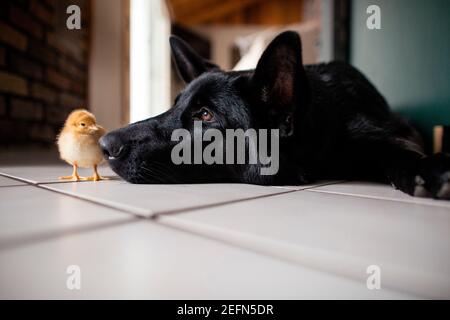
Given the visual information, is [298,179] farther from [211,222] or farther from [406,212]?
[211,222]

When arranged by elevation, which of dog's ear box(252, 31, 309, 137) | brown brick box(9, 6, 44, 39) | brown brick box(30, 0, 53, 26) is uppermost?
brown brick box(30, 0, 53, 26)

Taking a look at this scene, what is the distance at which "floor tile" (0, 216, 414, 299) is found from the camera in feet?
0.94

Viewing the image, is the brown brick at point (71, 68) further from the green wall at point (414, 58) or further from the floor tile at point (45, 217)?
the floor tile at point (45, 217)

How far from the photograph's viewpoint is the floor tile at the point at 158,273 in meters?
0.29

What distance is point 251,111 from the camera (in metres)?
0.98

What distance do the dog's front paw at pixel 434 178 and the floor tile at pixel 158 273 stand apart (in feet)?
1.58

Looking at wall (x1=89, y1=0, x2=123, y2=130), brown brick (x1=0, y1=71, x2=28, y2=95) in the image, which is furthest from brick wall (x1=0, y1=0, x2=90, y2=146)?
wall (x1=89, y1=0, x2=123, y2=130)

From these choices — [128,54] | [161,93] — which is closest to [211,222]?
[128,54]

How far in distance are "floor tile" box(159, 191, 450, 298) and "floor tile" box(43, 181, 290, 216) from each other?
53mm

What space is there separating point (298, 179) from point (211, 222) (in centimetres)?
55

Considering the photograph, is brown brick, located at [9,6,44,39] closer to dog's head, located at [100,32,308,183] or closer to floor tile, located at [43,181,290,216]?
dog's head, located at [100,32,308,183]

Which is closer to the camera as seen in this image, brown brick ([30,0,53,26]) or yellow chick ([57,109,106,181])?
yellow chick ([57,109,106,181])

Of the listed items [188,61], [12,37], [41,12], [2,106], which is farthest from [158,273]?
[41,12]

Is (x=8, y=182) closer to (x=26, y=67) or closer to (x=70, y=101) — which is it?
(x=26, y=67)
